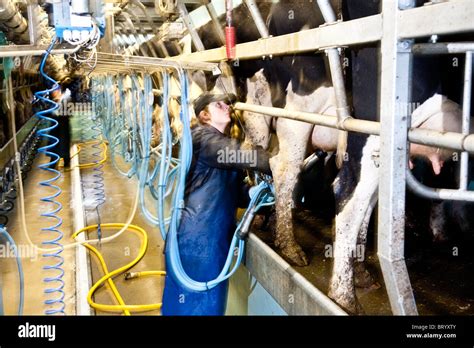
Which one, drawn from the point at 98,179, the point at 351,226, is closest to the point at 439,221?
the point at 351,226

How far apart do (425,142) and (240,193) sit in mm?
1529

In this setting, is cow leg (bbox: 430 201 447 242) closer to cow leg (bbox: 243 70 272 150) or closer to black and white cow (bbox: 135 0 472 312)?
black and white cow (bbox: 135 0 472 312)

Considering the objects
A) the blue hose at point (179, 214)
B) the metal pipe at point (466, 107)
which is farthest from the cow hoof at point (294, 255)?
the metal pipe at point (466, 107)

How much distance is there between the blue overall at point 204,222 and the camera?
2.66m

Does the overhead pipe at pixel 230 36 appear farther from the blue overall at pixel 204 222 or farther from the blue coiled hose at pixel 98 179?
the blue coiled hose at pixel 98 179

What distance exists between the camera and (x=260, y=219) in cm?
353

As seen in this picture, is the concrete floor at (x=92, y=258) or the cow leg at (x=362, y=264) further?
the concrete floor at (x=92, y=258)

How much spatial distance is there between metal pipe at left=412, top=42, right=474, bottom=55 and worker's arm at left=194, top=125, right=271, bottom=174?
1.19 metres

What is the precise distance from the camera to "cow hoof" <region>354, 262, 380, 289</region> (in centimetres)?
239

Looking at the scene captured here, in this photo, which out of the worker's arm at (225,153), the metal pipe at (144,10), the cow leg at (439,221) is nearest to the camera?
the worker's arm at (225,153)

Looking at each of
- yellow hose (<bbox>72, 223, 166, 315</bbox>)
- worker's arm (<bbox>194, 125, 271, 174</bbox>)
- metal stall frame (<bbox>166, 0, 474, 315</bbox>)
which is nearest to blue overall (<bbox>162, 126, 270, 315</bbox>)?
worker's arm (<bbox>194, 125, 271, 174</bbox>)

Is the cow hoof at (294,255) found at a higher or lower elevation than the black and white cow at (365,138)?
lower

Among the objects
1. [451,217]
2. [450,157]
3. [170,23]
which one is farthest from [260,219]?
[170,23]

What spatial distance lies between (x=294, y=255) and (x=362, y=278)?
47 cm
